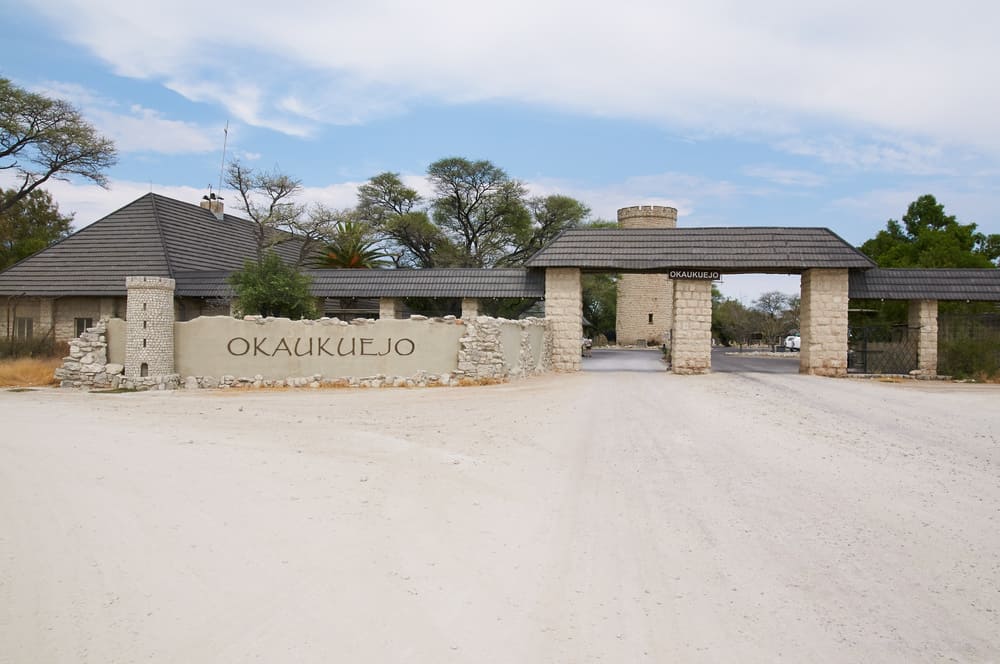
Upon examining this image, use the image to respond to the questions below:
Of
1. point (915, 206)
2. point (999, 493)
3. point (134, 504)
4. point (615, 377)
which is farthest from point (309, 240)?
point (915, 206)

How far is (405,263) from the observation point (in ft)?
153

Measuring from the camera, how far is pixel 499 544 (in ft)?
19.4

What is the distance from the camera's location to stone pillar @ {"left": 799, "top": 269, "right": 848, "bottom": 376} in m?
23.0

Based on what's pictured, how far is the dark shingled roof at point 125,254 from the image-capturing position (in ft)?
87.2

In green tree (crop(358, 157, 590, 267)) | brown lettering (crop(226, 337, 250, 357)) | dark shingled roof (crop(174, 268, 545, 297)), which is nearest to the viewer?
brown lettering (crop(226, 337, 250, 357))

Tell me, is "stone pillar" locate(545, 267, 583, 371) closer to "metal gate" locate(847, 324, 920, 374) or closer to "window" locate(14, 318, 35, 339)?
"metal gate" locate(847, 324, 920, 374)

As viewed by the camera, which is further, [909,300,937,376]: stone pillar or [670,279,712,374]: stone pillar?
[909,300,937,376]: stone pillar

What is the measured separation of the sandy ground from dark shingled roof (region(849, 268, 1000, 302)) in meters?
13.3

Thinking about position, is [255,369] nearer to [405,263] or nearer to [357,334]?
[357,334]

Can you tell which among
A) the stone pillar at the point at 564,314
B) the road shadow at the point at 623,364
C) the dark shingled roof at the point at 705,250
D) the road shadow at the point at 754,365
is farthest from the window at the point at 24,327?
the road shadow at the point at 754,365

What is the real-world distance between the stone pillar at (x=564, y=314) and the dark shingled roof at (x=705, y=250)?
58 cm

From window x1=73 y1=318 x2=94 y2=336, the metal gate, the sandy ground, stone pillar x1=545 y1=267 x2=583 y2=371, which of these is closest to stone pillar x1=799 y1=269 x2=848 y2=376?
the metal gate

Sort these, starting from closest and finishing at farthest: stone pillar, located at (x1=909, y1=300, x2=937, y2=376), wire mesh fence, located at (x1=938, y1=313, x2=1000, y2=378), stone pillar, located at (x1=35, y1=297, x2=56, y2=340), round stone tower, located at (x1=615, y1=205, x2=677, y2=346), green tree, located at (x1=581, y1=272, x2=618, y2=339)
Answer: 1. wire mesh fence, located at (x1=938, y1=313, x2=1000, y2=378)
2. stone pillar, located at (x1=909, y1=300, x2=937, y2=376)
3. stone pillar, located at (x1=35, y1=297, x2=56, y2=340)
4. round stone tower, located at (x1=615, y1=205, x2=677, y2=346)
5. green tree, located at (x1=581, y1=272, x2=618, y2=339)

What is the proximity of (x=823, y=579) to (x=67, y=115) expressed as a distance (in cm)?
3655
